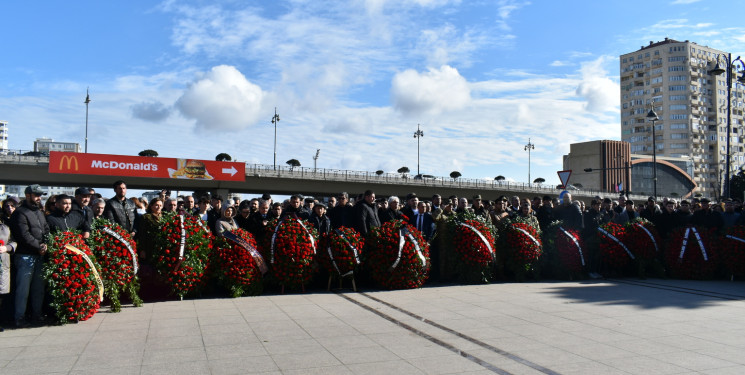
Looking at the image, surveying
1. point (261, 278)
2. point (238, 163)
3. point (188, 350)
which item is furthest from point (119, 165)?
point (188, 350)

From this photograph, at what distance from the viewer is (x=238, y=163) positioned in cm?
5109

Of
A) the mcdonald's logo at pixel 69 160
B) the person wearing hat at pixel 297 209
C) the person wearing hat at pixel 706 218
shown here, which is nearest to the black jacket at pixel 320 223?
the person wearing hat at pixel 297 209

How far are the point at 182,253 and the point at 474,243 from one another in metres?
5.61

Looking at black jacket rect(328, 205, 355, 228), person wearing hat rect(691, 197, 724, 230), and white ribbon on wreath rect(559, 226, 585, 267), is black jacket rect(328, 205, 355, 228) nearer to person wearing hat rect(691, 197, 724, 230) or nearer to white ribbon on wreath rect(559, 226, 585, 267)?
white ribbon on wreath rect(559, 226, 585, 267)

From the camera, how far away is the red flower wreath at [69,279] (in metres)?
7.04

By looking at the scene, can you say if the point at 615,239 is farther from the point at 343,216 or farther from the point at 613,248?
the point at 343,216

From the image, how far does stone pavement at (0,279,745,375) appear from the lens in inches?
206

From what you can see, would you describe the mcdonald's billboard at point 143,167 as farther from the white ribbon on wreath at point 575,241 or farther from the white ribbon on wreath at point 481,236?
the white ribbon on wreath at point 575,241

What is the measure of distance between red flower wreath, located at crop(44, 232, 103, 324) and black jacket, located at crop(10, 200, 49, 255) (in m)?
0.18

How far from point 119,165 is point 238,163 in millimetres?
10535

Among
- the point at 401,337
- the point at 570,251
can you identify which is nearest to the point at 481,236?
the point at 570,251

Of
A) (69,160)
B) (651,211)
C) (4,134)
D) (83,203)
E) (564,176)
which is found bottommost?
(651,211)

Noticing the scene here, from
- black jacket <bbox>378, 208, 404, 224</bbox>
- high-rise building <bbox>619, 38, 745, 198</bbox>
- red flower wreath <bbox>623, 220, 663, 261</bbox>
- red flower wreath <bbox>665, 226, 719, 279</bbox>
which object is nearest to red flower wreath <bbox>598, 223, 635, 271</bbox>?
red flower wreath <bbox>623, 220, 663, 261</bbox>

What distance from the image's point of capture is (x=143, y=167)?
4597cm
